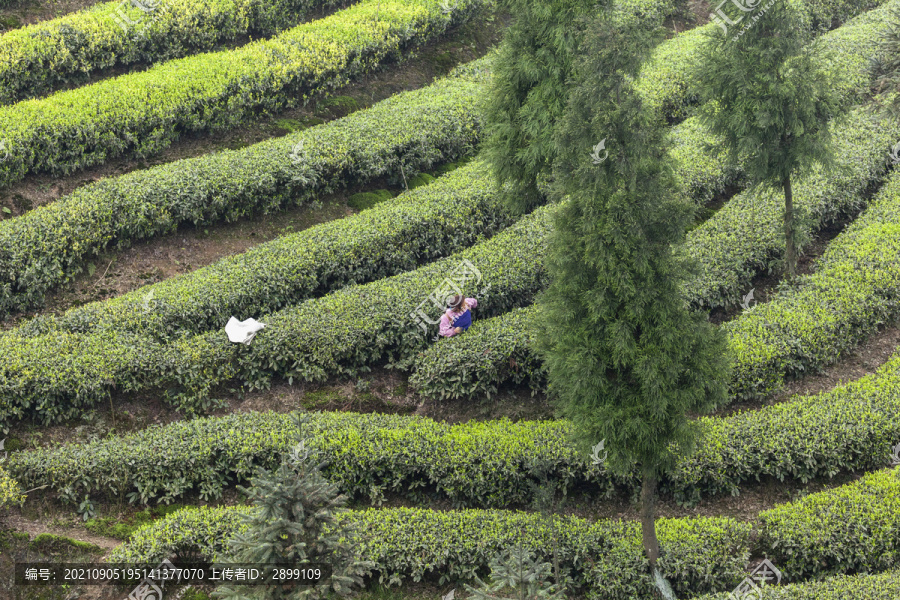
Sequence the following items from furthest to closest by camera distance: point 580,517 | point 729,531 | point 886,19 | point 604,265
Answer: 1. point 886,19
2. point 580,517
3. point 729,531
4. point 604,265

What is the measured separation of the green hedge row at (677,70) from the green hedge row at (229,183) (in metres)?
4.87

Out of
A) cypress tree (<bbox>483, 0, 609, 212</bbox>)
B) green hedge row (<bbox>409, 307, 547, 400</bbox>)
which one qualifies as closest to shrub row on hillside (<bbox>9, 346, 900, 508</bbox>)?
green hedge row (<bbox>409, 307, 547, 400</bbox>)

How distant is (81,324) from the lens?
46.8ft

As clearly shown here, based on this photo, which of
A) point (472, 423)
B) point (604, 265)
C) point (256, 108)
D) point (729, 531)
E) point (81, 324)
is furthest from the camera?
point (256, 108)

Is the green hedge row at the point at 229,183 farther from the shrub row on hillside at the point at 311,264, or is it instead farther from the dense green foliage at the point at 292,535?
the dense green foliage at the point at 292,535

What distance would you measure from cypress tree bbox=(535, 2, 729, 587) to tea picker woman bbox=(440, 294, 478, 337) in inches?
172

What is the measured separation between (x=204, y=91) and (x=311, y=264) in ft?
20.7

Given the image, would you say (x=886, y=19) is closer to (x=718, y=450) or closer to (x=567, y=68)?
(x=567, y=68)

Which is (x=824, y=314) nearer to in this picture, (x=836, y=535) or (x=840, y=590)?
(x=836, y=535)

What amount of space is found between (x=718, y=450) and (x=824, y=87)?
7.29 meters

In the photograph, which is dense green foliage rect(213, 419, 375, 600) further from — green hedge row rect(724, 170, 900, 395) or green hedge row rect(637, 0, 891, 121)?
green hedge row rect(637, 0, 891, 121)

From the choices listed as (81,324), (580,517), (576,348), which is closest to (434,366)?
(580,517)

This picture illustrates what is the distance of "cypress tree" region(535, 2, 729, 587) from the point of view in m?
9.30

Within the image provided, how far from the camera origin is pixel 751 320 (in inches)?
580
